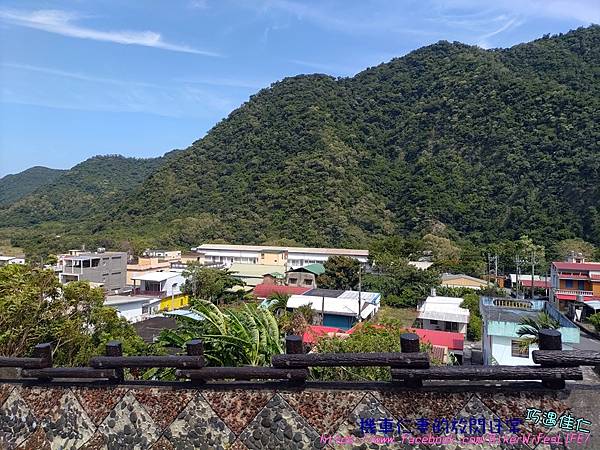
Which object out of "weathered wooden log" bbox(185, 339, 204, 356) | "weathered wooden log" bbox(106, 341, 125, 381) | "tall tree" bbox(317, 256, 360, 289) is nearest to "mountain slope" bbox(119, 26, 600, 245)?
"tall tree" bbox(317, 256, 360, 289)

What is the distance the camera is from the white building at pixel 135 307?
2242cm

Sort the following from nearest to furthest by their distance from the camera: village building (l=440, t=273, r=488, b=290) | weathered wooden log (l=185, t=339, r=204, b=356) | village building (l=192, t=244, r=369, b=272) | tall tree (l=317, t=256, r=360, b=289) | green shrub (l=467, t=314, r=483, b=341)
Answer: weathered wooden log (l=185, t=339, r=204, b=356), green shrub (l=467, t=314, r=483, b=341), village building (l=440, t=273, r=488, b=290), tall tree (l=317, t=256, r=360, b=289), village building (l=192, t=244, r=369, b=272)

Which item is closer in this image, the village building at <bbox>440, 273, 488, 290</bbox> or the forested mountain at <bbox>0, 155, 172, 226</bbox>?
the village building at <bbox>440, 273, 488, 290</bbox>

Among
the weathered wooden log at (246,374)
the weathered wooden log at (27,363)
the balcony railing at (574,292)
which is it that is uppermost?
the weathered wooden log at (246,374)

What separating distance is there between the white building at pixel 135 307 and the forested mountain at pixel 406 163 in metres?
28.4

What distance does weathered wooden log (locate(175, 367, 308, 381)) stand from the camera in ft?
7.47

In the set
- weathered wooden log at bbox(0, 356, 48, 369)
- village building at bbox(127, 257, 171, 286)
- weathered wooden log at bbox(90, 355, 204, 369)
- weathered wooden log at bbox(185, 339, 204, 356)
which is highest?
weathered wooden log at bbox(185, 339, 204, 356)

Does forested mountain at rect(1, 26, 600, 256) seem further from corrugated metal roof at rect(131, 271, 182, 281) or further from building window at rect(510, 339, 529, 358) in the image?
building window at rect(510, 339, 529, 358)

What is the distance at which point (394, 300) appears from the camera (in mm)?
28188

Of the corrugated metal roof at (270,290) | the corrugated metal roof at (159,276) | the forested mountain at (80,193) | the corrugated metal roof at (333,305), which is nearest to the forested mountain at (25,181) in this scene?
the forested mountain at (80,193)

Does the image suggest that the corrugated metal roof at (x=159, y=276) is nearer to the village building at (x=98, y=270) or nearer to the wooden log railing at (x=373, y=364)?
the village building at (x=98, y=270)

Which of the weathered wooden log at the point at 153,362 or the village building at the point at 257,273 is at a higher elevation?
the weathered wooden log at the point at 153,362

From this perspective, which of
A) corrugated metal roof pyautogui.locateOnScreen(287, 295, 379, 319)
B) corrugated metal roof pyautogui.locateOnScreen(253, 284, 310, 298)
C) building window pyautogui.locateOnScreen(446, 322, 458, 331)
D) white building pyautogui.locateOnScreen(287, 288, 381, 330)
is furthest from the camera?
corrugated metal roof pyautogui.locateOnScreen(253, 284, 310, 298)

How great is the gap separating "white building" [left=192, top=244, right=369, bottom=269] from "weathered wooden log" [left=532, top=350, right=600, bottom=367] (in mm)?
36577
